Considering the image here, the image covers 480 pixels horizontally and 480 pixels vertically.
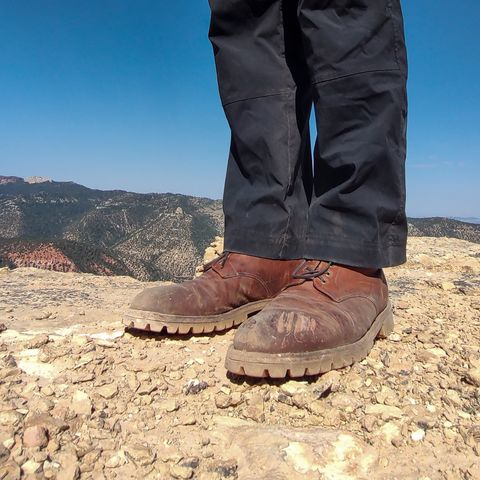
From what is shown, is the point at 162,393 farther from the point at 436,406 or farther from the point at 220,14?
the point at 220,14

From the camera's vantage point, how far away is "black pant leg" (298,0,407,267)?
5.18 ft

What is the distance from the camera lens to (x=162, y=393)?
139cm

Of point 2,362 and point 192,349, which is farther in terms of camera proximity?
point 192,349

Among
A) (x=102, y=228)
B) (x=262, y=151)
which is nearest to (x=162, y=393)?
(x=262, y=151)

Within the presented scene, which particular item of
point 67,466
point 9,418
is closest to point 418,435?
point 67,466

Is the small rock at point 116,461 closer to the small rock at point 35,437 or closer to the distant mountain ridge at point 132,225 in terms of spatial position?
the small rock at point 35,437

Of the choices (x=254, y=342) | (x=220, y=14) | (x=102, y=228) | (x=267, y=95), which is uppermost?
(x=220, y=14)

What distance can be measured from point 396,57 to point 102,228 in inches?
2916

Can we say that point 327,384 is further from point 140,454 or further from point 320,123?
point 320,123

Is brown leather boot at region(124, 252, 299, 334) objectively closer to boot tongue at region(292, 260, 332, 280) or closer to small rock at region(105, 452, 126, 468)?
boot tongue at region(292, 260, 332, 280)

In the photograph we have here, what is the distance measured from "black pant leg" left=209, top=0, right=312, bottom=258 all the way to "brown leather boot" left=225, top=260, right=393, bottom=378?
0.29m

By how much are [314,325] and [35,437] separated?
88cm

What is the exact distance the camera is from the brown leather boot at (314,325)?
1.37 meters

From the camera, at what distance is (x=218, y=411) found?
51.9 inches
